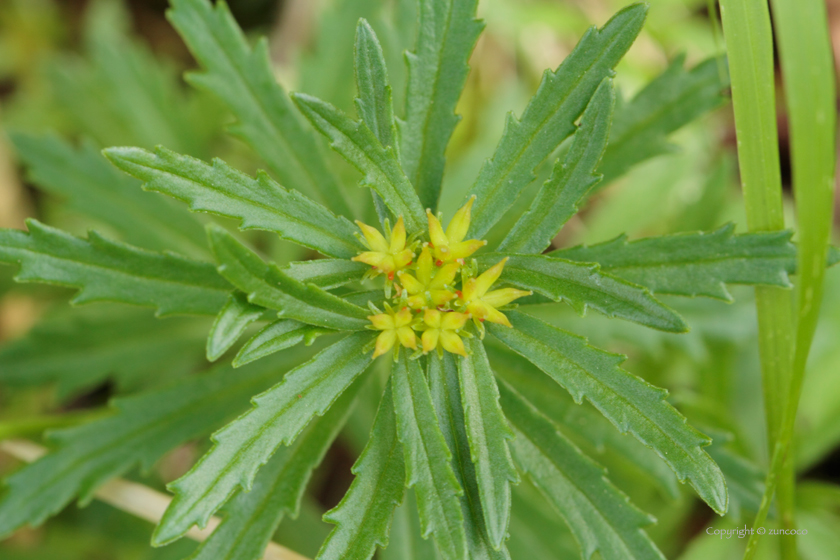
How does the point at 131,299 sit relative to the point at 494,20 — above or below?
below

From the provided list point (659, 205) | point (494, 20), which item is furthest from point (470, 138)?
point (659, 205)

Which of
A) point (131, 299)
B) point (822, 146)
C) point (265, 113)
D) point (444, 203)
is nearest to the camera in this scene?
point (822, 146)

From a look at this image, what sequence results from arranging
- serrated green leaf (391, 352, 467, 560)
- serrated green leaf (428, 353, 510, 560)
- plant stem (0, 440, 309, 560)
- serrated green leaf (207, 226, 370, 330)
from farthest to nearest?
plant stem (0, 440, 309, 560) → serrated green leaf (428, 353, 510, 560) → serrated green leaf (391, 352, 467, 560) → serrated green leaf (207, 226, 370, 330)

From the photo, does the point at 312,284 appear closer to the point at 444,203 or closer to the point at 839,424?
the point at 444,203

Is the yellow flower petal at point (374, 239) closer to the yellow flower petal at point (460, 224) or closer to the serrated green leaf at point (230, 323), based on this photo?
the yellow flower petal at point (460, 224)

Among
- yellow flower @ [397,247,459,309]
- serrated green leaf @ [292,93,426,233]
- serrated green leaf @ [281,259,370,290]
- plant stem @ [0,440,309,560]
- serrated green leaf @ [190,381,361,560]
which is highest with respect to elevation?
serrated green leaf @ [292,93,426,233]

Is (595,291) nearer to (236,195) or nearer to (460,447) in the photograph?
(460,447)

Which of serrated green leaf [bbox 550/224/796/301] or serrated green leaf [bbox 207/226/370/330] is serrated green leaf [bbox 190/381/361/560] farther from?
serrated green leaf [bbox 550/224/796/301]

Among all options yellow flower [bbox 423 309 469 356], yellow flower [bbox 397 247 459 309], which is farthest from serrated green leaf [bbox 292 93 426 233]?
yellow flower [bbox 423 309 469 356]
